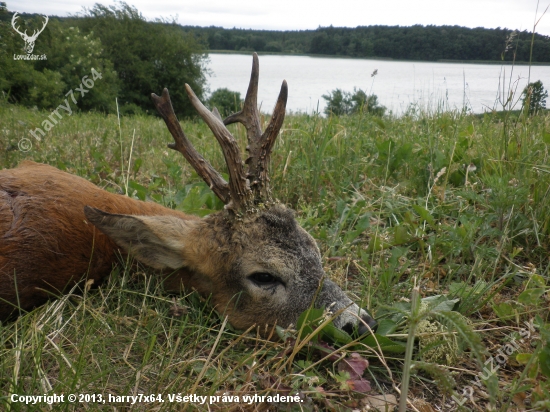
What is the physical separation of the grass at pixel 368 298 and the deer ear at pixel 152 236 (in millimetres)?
171

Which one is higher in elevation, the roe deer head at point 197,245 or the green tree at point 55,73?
the green tree at point 55,73

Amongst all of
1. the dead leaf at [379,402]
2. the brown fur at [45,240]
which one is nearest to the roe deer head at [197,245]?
the brown fur at [45,240]

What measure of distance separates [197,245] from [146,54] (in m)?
50.1

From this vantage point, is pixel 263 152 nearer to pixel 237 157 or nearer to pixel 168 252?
pixel 237 157

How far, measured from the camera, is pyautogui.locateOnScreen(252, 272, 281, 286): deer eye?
298cm

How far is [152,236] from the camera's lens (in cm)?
307

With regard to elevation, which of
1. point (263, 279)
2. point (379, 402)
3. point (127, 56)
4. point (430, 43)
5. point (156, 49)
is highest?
point (156, 49)

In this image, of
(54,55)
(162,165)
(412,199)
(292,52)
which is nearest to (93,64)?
(54,55)

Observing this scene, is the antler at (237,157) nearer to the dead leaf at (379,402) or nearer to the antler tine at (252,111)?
the antler tine at (252,111)

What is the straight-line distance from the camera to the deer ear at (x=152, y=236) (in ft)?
9.58

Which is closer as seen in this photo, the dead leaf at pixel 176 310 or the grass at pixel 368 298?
the grass at pixel 368 298

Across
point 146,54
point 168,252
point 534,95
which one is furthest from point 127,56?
point 168,252

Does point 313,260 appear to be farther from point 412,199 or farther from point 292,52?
point 292,52

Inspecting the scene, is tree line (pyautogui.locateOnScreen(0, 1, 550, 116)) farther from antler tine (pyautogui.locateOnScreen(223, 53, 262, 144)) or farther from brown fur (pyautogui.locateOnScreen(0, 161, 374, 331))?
brown fur (pyautogui.locateOnScreen(0, 161, 374, 331))
